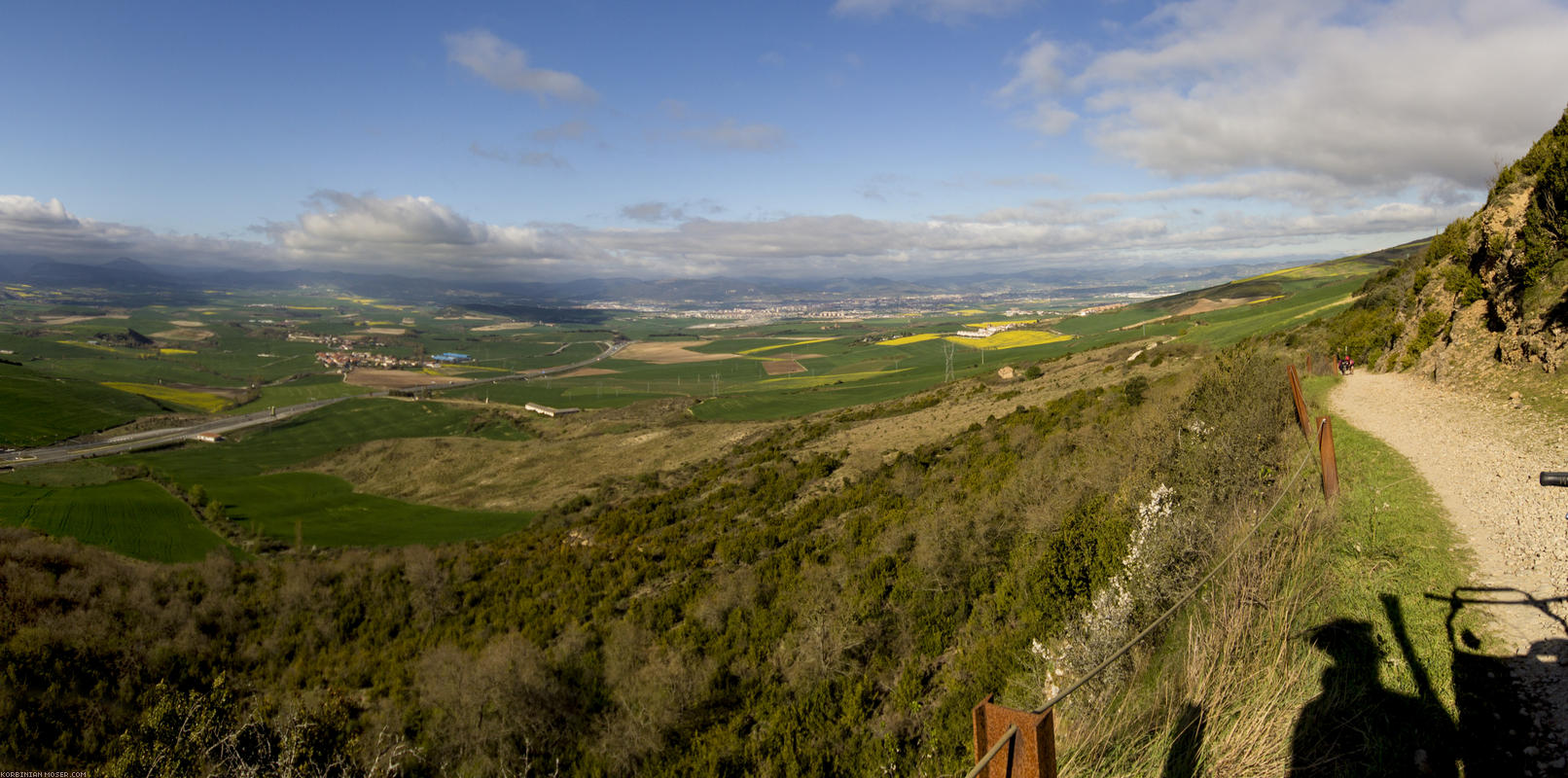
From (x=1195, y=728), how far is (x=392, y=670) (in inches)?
778

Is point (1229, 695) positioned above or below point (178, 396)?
above

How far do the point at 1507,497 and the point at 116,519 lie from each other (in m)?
59.3

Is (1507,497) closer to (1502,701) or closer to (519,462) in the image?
(1502,701)

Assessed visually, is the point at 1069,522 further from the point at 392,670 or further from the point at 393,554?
the point at 393,554

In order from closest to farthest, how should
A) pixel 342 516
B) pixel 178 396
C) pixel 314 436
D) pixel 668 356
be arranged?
pixel 342 516 → pixel 314 436 → pixel 178 396 → pixel 668 356

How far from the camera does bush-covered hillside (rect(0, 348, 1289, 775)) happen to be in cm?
1040

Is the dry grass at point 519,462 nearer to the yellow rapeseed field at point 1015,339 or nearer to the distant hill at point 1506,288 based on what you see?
the distant hill at point 1506,288

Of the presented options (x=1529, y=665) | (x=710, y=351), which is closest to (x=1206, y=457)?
(x=1529, y=665)

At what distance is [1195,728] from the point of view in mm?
4863

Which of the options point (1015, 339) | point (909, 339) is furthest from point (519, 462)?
point (909, 339)

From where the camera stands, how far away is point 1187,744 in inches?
191

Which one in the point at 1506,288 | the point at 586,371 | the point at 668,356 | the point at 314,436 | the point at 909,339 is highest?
the point at 1506,288

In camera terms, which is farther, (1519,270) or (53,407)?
(53,407)

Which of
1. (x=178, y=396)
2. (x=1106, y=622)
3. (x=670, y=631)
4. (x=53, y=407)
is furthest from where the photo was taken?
(x=178, y=396)
